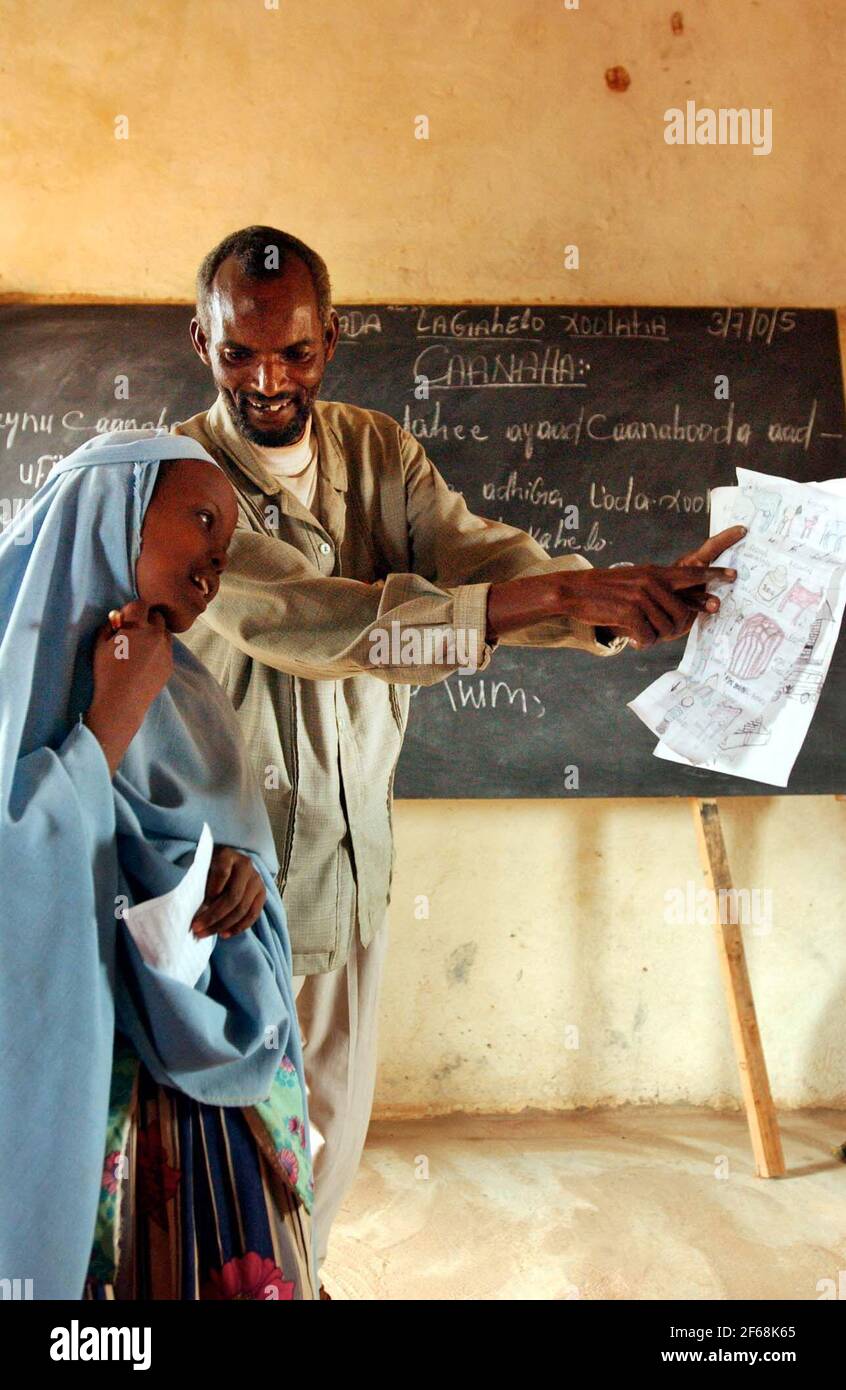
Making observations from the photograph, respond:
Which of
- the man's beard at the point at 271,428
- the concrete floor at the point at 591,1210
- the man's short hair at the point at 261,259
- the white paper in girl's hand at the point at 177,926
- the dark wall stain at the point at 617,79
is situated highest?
the dark wall stain at the point at 617,79

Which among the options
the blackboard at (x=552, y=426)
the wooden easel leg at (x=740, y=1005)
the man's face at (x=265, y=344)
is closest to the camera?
the man's face at (x=265, y=344)

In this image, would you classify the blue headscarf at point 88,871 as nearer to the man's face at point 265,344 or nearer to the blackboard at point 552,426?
the man's face at point 265,344

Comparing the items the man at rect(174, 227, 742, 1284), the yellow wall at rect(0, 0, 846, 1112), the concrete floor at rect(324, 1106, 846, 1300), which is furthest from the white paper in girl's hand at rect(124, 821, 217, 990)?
the yellow wall at rect(0, 0, 846, 1112)

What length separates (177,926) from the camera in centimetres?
123

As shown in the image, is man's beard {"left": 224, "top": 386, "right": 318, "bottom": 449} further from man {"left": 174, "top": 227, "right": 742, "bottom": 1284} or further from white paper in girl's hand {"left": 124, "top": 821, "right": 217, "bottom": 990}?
white paper in girl's hand {"left": 124, "top": 821, "right": 217, "bottom": 990}

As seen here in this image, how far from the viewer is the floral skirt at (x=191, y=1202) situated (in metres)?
1.19

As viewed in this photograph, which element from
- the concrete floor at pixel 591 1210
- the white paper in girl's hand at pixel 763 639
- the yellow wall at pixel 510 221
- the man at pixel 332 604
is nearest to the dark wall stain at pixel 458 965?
the yellow wall at pixel 510 221

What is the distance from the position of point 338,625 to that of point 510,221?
2.16 metres

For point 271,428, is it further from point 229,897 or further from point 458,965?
point 458,965

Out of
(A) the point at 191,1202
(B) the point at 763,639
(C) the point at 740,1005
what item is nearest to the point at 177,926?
(A) the point at 191,1202

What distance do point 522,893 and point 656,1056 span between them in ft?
2.07

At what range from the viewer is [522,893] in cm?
353

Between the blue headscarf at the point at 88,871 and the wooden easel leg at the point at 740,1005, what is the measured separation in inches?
81.8

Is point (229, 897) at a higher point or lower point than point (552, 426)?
lower
